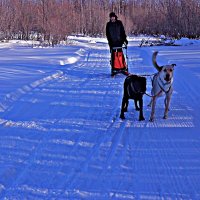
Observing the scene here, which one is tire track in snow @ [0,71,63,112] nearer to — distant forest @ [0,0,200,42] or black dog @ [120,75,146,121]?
black dog @ [120,75,146,121]

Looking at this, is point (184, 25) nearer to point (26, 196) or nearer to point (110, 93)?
point (110, 93)

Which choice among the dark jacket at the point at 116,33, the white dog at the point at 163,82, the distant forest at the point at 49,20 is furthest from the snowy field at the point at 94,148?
the distant forest at the point at 49,20

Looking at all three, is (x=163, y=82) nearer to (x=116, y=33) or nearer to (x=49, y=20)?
(x=116, y=33)

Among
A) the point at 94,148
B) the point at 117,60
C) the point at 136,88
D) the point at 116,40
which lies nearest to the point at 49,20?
the point at 116,40

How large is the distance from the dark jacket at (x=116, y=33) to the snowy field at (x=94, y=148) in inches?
136

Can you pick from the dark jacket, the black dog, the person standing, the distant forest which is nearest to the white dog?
the black dog

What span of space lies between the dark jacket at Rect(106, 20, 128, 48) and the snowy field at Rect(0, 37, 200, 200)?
346 cm

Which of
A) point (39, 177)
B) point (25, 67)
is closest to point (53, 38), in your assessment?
point (25, 67)

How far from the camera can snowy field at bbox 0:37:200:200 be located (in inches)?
134

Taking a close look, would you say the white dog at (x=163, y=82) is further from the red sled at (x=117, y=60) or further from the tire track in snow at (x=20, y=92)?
the red sled at (x=117, y=60)

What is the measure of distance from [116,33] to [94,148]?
7513 millimetres

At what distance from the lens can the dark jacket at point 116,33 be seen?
11.4m

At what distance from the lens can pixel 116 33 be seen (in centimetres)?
1154

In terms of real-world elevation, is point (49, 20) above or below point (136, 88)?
above
